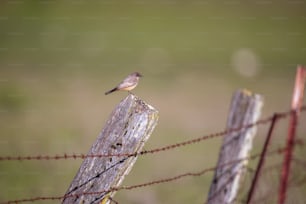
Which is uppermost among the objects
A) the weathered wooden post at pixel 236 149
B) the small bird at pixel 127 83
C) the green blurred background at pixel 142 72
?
the green blurred background at pixel 142 72

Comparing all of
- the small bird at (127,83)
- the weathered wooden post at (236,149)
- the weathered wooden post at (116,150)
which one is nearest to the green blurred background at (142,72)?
the weathered wooden post at (236,149)

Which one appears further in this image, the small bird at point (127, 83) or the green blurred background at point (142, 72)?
the green blurred background at point (142, 72)

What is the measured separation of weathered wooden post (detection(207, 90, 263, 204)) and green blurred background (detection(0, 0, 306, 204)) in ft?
7.16

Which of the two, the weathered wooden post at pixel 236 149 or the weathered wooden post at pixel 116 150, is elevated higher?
the weathered wooden post at pixel 236 149

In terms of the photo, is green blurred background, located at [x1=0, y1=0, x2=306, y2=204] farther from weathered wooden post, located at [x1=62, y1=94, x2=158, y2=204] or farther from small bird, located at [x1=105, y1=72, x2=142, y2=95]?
weathered wooden post, located at [x1=62, y1=94, x2=158, y2=204]

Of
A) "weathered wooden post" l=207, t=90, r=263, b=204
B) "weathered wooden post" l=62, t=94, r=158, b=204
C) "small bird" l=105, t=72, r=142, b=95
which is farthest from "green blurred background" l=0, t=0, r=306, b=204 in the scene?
"weathered wooden post" l=62, t=94, r=158, b=204

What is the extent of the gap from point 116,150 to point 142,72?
1719 cm

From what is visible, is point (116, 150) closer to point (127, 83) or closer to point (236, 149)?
point (236, 149)

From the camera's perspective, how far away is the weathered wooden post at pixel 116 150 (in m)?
5.07

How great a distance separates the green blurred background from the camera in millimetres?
13055

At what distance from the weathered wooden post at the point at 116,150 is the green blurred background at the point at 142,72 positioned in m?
3.63

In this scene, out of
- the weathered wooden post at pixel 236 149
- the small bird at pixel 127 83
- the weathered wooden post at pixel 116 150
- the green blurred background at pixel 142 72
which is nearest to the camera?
the weathered wooden post at pixel 116 150

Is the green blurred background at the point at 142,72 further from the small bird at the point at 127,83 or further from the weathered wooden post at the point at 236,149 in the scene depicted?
the small bird at the point at 127,83

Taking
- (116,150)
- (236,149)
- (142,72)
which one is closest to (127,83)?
(236,149)
